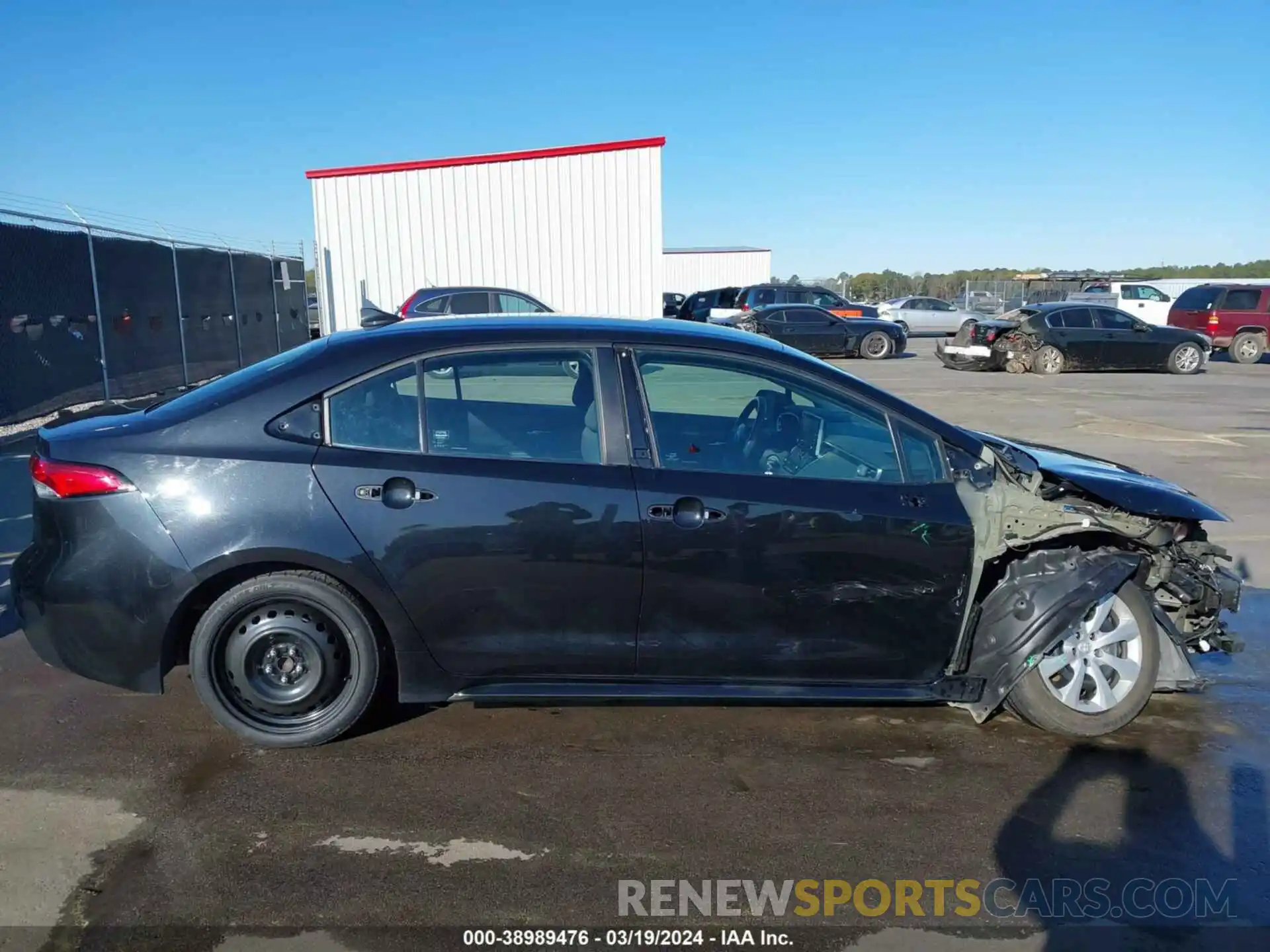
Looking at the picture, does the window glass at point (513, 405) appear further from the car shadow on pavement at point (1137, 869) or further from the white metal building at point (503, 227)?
the white metal building at point (503, 227)

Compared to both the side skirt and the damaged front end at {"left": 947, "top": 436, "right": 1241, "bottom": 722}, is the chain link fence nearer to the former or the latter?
the side skirt

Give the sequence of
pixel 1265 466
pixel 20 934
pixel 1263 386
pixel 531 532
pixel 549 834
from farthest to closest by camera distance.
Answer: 1. pixel 1263 386
2. pixel 1265 466
3. pixel 531 532
4. pixel 549 834
5. pixel 20 934

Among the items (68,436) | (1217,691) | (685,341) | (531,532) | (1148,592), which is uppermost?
(685,341)

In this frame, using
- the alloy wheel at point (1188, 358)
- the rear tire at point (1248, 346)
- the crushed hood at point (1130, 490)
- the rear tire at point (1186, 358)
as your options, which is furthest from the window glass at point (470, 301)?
the rear tire at point (1248, 346)

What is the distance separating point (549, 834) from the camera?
3160 millimetres

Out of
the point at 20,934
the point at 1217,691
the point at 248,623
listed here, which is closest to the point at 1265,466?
the point at 1217,691

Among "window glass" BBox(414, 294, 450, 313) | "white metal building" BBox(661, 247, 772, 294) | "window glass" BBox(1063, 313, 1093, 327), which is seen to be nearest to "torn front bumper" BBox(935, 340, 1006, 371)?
"window glass" BBox(1063, 313, 1093, 327)

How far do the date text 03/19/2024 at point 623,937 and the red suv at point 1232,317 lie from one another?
2438 centimetres

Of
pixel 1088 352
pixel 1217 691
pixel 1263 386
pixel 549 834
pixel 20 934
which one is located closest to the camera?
pixel 20 934

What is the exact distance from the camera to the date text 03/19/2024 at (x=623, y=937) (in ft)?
8.68

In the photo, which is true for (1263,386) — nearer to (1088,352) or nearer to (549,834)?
(1088,352)

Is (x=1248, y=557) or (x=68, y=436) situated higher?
(x=68, y=436)

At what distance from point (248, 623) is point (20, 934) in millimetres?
→ 1238

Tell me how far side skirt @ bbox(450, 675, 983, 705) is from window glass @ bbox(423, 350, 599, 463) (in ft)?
2.92
